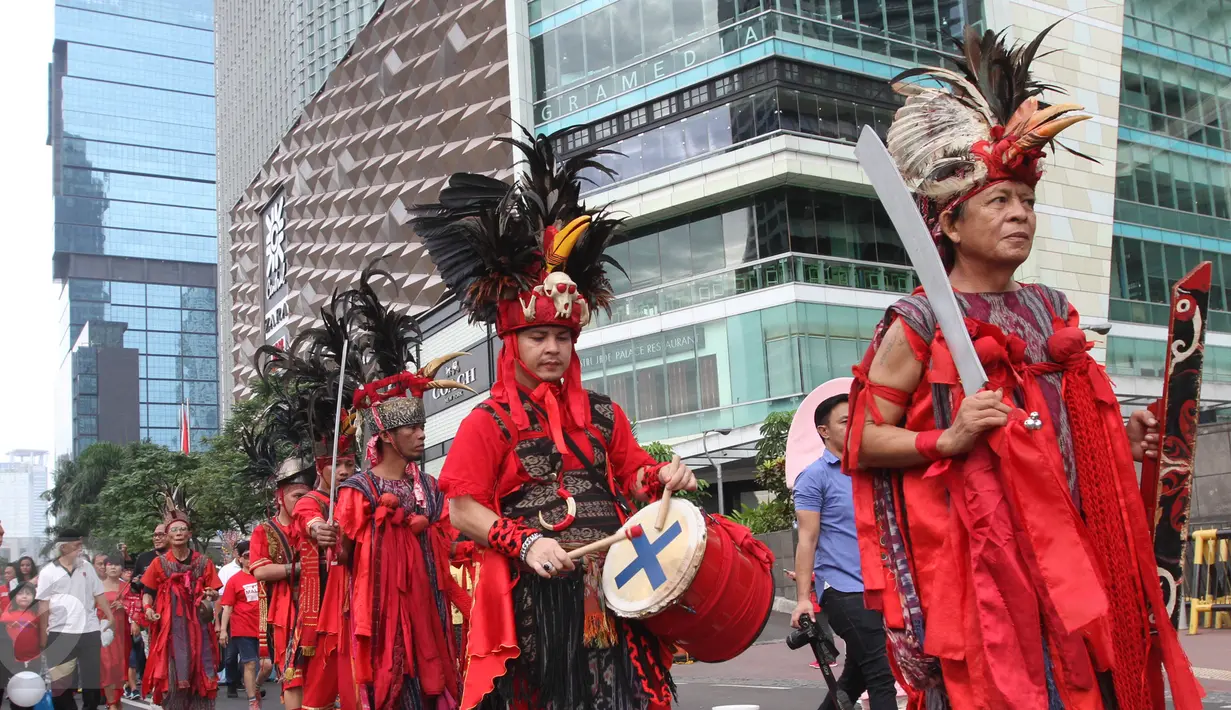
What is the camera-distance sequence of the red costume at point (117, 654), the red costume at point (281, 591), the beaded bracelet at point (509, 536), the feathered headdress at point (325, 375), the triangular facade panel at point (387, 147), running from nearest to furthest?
the beaded bracelet at point (509, 536), the red costume at point (281, 591), the feathered headdress at point (325, 375), the red costume at point (117, 654), the triangular facade panel at point (387, 147)

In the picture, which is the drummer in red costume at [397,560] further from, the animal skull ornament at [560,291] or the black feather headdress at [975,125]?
the black feather headdress at [975,125]

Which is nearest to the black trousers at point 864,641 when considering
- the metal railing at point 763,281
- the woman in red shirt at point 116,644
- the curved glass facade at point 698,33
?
the woman in red shirt at point 116,644

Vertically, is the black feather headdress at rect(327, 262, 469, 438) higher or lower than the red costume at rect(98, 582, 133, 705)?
higher

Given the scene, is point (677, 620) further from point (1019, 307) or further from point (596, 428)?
point (1019, 307)

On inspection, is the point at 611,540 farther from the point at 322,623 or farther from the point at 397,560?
the point at 322,623

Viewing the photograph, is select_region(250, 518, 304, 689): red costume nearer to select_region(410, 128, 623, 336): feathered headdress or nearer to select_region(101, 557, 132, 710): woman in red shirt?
select_region(101, 557, 132, 710): woman in red shirt

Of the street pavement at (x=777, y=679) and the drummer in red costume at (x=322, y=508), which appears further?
the street pavement at (x=777, y=679)

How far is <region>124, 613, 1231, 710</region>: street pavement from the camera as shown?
9.88 meters

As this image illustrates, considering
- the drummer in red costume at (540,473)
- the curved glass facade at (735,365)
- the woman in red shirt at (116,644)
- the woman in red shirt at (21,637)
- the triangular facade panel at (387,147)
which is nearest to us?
the drummer in red costume at (540,473)

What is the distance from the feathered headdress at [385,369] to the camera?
8.06 m

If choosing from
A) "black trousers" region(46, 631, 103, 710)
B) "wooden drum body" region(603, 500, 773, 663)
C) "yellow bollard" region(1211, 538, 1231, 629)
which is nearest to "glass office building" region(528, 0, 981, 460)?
"yellow bollard" region(1211, 538, 1231, 629)

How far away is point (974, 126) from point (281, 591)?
28.3ft

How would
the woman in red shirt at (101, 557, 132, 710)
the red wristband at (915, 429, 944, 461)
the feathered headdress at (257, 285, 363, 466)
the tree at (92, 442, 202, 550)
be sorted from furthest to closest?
the tree at (92, 442, 202, 550)
the woman in red shirt at (101, 557, 132, 710)
the feathered headdress at (257, 285, 363, 466)
the red wristband at (915, 429, 944, 461)

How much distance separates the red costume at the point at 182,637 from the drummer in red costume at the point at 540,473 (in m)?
9.38
